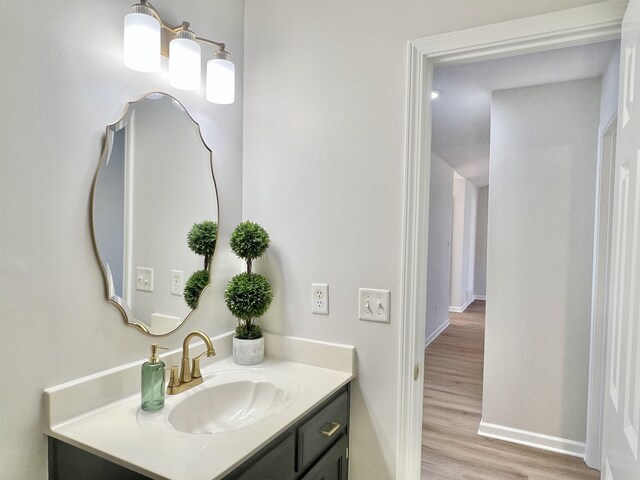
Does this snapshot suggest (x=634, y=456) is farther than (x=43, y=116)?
No

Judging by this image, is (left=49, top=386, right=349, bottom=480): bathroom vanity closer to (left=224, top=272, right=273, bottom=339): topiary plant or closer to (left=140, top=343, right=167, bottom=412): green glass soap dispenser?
(left=140, top=343, right=167, bottom=412): green glass soap dispenser

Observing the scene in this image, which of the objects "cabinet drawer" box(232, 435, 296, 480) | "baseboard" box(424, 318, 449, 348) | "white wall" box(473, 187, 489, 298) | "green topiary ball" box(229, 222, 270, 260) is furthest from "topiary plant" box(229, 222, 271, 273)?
"white wall" box(473, 187, 489, 298)

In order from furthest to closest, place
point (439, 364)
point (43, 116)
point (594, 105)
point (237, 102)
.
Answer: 1. point (439, 364)
2. point (594, 105)
3. point (237, 102)
4. point (43, 116)

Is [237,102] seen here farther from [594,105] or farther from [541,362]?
[541,362]

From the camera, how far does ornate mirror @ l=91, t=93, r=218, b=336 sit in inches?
46.3

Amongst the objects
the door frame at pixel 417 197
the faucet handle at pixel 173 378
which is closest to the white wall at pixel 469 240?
the door frame at pixel 417 197

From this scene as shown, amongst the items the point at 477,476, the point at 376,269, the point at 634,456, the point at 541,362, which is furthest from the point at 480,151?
the point at 634,456

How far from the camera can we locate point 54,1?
40.4 inches

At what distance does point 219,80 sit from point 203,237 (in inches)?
23.0

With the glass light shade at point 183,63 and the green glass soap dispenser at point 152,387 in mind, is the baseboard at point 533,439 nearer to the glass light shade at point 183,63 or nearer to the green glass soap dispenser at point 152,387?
the green glass soap dispenser at point 152,387

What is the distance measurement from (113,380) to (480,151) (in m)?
4.67

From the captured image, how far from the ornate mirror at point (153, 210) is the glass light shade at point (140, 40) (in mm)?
132

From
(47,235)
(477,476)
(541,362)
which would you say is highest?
(47,235)

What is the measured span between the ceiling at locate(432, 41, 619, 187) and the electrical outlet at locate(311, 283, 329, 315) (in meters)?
1.05
